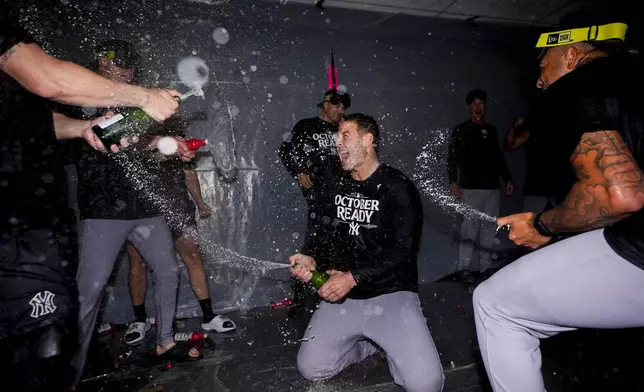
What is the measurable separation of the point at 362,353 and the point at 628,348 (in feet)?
9.67

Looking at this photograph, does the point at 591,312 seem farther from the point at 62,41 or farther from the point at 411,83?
the point at 62,41

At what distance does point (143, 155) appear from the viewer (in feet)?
14.3

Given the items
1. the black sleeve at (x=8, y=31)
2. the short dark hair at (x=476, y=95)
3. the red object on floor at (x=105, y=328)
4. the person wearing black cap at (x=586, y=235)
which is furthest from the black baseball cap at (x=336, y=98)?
the red object on floor at (x=105, y=328)

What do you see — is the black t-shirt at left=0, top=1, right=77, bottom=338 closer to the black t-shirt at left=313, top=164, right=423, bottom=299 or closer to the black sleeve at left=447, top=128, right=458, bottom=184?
the black t-shirt at left=313, top=164, right=423, bottom=299

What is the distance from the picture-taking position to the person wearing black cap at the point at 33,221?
1.71 m

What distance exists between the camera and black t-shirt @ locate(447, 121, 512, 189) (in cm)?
632

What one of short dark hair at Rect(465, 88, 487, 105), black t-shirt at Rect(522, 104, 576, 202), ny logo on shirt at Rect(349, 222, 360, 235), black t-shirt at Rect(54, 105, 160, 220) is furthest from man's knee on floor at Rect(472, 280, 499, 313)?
short dark hair at Rect(465, 88, 487, 105)

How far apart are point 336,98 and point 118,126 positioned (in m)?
3.43

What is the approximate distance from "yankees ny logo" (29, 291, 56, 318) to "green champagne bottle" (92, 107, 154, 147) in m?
1.22

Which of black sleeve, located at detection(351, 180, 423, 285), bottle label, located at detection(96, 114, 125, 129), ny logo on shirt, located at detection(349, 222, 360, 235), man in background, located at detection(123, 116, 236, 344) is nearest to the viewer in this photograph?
bottle label, located at detection(96, 114, 125, 129)

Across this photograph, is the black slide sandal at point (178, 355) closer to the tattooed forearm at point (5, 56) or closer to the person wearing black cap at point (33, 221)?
the person wearing black cap at point (33, 221)

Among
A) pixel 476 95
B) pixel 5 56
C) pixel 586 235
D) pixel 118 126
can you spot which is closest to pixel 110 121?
pixel 118 126

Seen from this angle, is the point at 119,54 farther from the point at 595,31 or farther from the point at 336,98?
the point at 595,31

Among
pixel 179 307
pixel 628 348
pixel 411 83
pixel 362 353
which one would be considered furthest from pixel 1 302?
pixel 411 83
